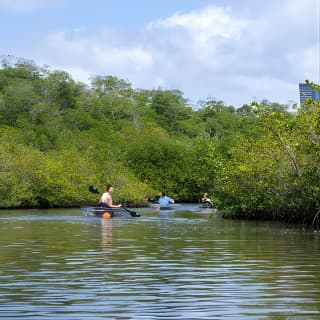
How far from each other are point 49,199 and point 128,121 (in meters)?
45.1

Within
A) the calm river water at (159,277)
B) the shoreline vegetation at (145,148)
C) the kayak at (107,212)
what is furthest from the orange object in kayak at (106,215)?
the calm river water at (159,277)

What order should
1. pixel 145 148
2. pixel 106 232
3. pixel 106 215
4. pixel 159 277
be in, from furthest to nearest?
pixel 145 148 < pixel 106 215 < pixel 106 232 < pixel 159 277

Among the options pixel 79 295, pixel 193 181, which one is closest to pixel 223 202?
pixel 79 295

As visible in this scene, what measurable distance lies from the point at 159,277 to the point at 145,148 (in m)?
67.5

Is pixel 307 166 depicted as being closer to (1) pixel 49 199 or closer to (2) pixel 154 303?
(2) pixel 154 303

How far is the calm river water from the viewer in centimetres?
894

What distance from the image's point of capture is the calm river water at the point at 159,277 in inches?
352

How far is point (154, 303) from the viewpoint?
30.9 feet

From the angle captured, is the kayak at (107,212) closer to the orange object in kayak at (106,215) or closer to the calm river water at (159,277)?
the orange object in kayak at (106,215)

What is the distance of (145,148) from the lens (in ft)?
→ 260

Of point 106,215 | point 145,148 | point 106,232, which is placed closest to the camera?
point 106,232

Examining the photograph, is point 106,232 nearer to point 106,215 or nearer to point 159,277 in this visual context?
point 106,215

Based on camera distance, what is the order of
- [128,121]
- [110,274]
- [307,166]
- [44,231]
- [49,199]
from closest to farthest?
1. [110,274]
2. [44,231]
3. [307,166]
4. [49,199]
5. [128,121]

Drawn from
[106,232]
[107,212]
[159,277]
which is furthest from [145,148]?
[159,277]
